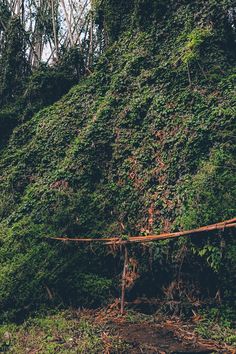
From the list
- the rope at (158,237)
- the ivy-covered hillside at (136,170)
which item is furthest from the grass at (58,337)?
the rope at (158,237)

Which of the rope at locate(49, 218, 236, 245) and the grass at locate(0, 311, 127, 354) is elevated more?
the rope at locate(49, 218, 236, 245)

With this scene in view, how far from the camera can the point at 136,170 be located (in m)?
7.97

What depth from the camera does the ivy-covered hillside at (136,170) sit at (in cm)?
636

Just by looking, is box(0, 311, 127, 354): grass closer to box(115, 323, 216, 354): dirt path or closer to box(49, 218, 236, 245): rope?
box(115, 323, 216, 354): dirt path

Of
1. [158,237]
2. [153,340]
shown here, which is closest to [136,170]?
[158,237]

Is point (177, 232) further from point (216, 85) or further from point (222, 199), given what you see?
point (216, 85)

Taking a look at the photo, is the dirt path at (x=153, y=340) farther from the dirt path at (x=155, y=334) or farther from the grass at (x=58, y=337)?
the grass at (x=58, y=337)

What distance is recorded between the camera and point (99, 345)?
4.92 meters

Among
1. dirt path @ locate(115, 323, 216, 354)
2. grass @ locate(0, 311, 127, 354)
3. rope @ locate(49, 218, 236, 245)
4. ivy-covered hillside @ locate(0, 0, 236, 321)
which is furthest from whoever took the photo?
ivy-covered hillside @ locate(0, 0, 236, 321)

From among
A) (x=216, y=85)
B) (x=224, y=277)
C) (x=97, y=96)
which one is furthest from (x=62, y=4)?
(x=224, y=277)

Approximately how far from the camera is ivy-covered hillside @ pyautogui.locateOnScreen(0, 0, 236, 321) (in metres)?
6.36

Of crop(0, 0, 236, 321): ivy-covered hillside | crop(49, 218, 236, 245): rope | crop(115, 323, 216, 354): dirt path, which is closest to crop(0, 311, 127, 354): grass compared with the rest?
crop(115, 323, 216, 354): dirt path

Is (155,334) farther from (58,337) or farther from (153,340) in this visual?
(58,337)

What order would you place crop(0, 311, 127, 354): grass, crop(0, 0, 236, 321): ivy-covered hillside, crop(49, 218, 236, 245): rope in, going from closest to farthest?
crop(0, 311, 127, 354): grass, crop(49, 218, 236, 245): rope, crop(0, 0, 236, 321): ivy-covered hillside
